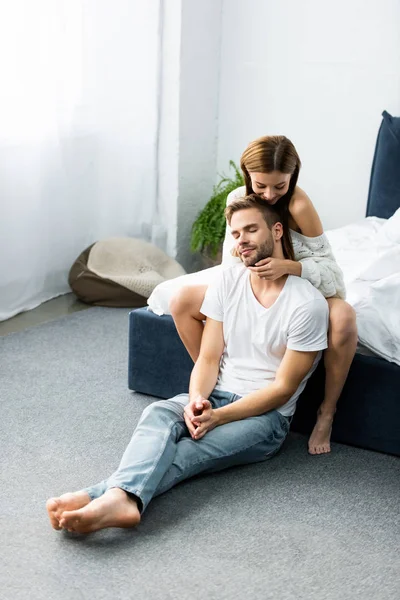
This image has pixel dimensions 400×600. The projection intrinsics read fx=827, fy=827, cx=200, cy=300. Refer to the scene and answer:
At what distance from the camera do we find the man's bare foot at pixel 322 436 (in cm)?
250

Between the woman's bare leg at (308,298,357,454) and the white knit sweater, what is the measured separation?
47mm

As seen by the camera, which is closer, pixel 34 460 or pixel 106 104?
pixel 34 460

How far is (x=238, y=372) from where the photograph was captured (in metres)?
2.47

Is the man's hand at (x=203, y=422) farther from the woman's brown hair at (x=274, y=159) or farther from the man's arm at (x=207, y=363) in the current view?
the woman's brown hair at (x=274, y=159)

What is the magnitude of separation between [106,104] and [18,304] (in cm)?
112

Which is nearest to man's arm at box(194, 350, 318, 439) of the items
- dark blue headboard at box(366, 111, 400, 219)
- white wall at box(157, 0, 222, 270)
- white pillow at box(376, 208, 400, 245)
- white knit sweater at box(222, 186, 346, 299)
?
white knit sweater at box(222, 186, 346, 299)

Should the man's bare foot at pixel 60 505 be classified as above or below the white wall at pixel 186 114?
below

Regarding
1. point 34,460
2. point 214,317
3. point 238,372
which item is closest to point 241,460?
point 238,372

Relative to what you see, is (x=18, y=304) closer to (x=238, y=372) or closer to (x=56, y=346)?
(x=56, y=346)

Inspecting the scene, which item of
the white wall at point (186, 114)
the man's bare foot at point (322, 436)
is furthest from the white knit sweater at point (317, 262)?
the white wall at point (186, 114)

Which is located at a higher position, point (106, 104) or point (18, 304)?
point (106, 104)

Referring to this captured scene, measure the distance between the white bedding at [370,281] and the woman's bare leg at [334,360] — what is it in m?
0.09

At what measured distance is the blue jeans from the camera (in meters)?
2.09

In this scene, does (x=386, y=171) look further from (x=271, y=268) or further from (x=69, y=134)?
(x=271, y=268)
